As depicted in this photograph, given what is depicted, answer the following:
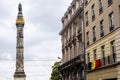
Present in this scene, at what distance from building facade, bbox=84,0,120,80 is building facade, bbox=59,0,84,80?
4139 mm

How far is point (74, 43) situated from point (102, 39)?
758 inches

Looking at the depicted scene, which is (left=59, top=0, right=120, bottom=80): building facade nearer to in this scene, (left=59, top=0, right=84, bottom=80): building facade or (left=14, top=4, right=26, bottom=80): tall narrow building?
(left=59, top=0, right=84, bottom=80): building facade

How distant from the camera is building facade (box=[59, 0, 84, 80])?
5336cm

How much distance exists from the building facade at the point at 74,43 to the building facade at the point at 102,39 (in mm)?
4139

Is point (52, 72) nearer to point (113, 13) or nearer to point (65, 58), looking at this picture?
point (65, 58)

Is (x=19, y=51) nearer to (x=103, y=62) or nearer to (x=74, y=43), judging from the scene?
(x=74, y=43)

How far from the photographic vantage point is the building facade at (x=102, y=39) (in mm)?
35188

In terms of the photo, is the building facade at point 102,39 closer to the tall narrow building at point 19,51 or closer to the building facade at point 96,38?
the building facade at point 96,38

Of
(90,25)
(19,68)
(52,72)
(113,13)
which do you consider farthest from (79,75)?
(52,72)

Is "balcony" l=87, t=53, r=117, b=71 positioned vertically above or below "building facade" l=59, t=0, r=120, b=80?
below

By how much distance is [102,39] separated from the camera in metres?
40.3

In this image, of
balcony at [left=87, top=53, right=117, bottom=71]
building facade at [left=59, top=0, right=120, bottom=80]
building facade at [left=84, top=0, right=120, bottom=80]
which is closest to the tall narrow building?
building facade at [left=59, top=0, right=120, bottom=80]

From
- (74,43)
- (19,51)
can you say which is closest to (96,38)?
(74,43)

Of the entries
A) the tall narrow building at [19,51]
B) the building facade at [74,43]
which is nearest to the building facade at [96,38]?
the building facade at [74,43]
